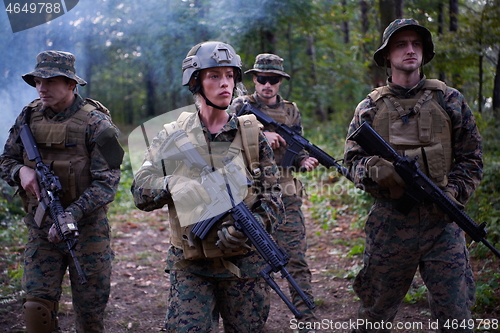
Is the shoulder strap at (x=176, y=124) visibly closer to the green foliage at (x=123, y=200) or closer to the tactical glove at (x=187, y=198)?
the tactical glove at (x=187, y=198)

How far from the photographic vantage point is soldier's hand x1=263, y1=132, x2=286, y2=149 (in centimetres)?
527

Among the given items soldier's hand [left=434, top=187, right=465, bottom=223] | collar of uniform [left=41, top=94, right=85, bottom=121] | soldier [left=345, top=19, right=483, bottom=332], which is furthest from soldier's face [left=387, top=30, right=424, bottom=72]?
collar of uniform [left=41, top=94, right=85, bottom=121]

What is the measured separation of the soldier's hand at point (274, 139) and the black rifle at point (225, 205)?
232cm

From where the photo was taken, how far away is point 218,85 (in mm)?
3082

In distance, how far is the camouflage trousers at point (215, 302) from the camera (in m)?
2.84

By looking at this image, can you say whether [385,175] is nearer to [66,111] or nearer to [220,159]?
[220,159]

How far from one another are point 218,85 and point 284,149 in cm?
254

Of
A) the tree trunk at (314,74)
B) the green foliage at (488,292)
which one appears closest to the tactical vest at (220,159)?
the green foliage at (488,292)

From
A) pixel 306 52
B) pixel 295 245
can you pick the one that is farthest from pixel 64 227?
pixel 306 52

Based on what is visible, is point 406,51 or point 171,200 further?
point 406,51

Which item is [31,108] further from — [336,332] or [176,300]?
[336,332]

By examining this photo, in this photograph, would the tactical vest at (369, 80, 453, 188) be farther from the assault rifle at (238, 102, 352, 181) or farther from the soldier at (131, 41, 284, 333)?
the assault rifle at (238, 102, 352, 181)

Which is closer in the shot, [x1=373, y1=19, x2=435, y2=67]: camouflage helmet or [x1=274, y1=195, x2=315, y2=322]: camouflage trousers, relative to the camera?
[x1=373, y1=19, x2=435, y2=67]: camouflage helmet

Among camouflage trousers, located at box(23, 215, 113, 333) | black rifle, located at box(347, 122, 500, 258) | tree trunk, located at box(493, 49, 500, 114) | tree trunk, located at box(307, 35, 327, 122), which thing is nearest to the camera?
black rifle, located at box(347, 122, 500, 258)
